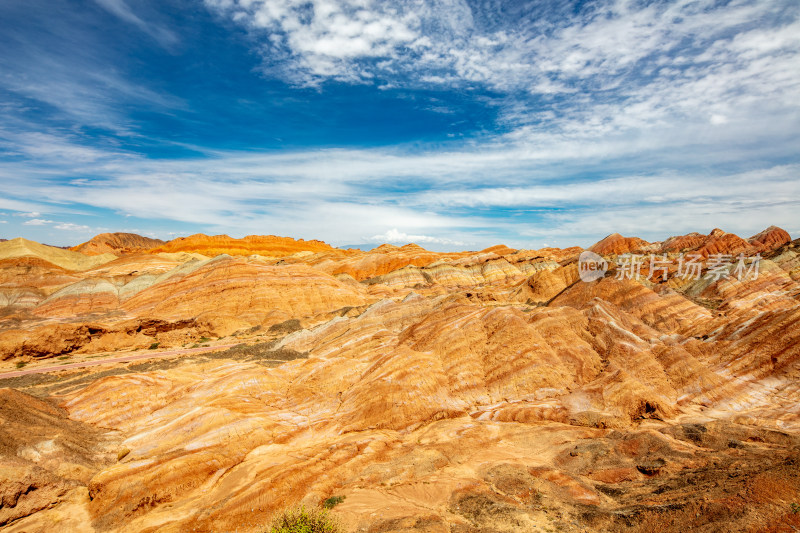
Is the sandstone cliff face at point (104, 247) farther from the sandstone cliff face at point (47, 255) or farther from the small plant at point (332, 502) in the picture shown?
the small plant at point (332, 502)

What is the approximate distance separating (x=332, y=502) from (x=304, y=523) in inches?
106

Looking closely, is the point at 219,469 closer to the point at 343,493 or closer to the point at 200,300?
the point at 343,493

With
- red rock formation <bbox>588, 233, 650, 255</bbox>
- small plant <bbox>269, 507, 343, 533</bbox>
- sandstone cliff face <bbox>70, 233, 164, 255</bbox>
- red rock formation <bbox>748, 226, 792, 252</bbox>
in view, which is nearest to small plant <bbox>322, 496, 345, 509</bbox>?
small plant <bbox>269, 507, 343, 533</bbox>

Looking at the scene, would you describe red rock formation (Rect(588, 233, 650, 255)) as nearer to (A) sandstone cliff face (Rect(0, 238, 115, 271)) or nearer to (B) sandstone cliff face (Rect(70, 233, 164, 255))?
(A) sandstone cliff face (Rect(0, 238, 115, 271))

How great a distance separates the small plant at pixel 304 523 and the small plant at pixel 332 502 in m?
1.16

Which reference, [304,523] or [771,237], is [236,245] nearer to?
[304,523]

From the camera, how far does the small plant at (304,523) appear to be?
12047 millimetres

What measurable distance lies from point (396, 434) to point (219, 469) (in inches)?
361

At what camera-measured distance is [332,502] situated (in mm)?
14898

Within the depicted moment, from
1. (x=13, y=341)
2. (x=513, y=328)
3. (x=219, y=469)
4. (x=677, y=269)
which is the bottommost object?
(x=219, y=469)

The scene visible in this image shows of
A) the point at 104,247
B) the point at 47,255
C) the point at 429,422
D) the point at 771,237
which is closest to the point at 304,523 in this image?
the point at 429,422

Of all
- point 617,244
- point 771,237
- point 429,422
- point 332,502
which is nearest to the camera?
point 332,502

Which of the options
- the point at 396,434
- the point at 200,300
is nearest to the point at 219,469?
the point at 396,434

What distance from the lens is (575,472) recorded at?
17703 mm
